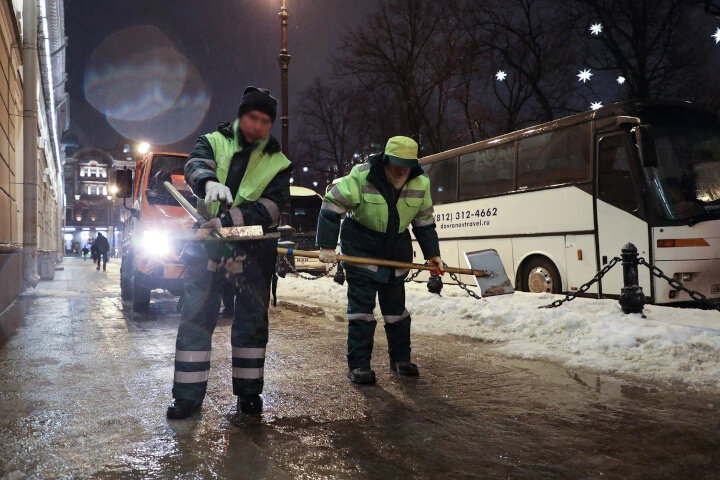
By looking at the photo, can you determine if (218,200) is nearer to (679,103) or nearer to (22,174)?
(679,103)

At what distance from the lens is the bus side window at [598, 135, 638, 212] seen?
30.1 ft

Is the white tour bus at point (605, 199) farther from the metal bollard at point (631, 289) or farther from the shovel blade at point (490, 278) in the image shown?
the shovel blade at point (490, 278)

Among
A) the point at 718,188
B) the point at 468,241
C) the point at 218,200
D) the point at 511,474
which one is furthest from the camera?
the point at 468,241

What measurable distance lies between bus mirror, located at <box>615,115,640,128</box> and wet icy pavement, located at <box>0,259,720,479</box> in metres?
5.83

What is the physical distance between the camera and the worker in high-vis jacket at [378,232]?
4.41 meters

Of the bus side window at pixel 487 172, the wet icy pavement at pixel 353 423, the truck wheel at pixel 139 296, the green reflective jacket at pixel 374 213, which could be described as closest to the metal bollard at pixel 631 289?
the wet icy pavement at pixel 353 423

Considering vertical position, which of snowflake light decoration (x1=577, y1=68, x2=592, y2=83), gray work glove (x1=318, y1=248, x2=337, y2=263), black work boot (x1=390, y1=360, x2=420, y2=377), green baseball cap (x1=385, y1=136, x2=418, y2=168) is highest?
snowflake light decoration (x1=577, y1=68, x2=592, y2=83)

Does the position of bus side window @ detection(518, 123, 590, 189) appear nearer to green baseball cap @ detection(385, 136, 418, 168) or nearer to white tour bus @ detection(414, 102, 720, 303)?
white tour bus @ detection(414, 102, 720, 303)

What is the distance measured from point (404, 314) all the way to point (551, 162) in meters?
7.35

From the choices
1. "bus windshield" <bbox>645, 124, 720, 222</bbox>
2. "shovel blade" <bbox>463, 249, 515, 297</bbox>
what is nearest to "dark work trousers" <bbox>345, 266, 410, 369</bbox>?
"shovel blade" <bbox>463, 249, 515, 297</bbox>

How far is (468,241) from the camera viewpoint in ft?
42.4

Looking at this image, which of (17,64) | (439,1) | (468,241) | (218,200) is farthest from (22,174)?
(439,1)

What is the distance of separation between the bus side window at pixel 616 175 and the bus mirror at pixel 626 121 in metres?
0.22

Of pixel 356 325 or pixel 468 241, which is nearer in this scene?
pixel 356 325
